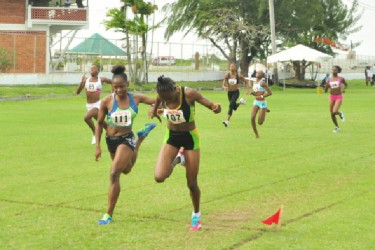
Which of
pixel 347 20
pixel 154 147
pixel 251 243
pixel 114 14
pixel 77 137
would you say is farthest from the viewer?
pixel 347 20

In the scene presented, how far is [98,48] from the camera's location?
61969 millimetres

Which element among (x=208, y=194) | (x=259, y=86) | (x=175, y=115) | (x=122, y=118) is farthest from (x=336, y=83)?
(x=175, y=115)

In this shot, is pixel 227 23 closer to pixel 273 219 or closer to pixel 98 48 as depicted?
pixel 98 48

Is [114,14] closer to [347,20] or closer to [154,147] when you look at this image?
[347,20]

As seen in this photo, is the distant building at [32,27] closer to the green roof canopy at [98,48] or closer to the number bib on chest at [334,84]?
the green roof canopy at [98,48]

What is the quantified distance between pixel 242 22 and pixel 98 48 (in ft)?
41.4

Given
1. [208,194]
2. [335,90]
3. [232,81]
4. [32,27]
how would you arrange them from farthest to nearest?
[32,27], [232,81], [335,90], [208,194]

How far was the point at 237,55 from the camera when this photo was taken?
224 ft

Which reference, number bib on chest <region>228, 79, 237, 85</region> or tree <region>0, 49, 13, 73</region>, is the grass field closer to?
number bib on chest <region>228, 79, 237, 85</region>

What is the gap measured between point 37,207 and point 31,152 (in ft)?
23.3

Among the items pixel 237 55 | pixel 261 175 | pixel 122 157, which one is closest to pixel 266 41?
pixel 237 55

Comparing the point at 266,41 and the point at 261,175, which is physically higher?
the point at 266,41

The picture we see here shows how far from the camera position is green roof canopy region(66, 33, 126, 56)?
6027 cm

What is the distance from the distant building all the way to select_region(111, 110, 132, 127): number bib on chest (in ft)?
143
